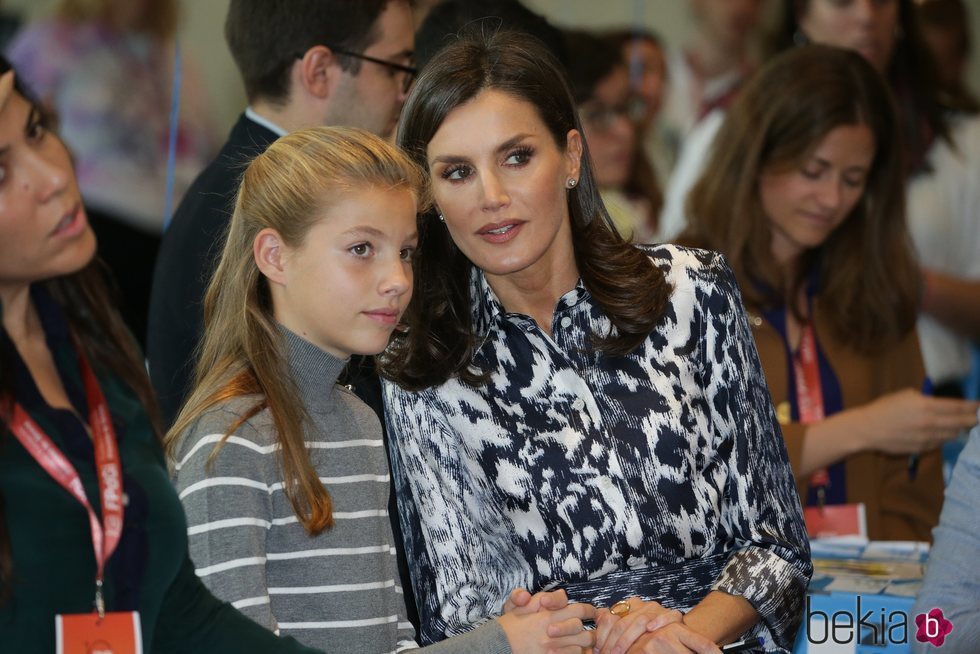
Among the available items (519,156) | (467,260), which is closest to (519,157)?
(519,156)

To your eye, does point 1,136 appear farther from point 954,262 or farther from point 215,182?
point 954,262

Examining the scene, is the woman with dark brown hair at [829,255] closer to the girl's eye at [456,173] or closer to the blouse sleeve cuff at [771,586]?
the blouse sleeve cuff at [771,586]

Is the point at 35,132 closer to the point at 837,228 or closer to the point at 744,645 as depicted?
the point at 744,645

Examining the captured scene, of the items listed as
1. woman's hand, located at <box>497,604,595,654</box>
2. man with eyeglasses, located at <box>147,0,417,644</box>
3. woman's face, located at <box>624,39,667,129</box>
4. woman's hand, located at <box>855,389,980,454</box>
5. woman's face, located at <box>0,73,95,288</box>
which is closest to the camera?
woman's face, located at <box>0,73,95,288</box>

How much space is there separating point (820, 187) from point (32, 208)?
2298 mm

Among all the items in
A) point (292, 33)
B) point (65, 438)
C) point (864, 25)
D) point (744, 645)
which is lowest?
point (744, 645)

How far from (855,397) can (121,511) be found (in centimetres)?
223

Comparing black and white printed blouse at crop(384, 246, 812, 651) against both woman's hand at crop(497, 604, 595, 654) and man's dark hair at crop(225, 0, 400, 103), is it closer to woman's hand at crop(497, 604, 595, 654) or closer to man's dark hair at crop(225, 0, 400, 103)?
woman's hand at crop(497, 604, 595, 654)

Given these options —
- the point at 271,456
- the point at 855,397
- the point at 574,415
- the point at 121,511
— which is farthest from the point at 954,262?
the point at 121,511

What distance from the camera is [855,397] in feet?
10.3

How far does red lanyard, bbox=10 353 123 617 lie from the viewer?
131 centimetres

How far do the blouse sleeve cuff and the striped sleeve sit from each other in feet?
2.67

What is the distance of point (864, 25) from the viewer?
13.2ft

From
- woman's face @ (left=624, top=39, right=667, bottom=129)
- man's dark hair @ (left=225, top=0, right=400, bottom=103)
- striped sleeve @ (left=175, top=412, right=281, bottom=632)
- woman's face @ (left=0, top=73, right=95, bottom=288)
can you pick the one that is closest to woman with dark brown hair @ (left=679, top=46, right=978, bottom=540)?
man's dark hair @ (left=225, top=0, right=400, bottom=103)
